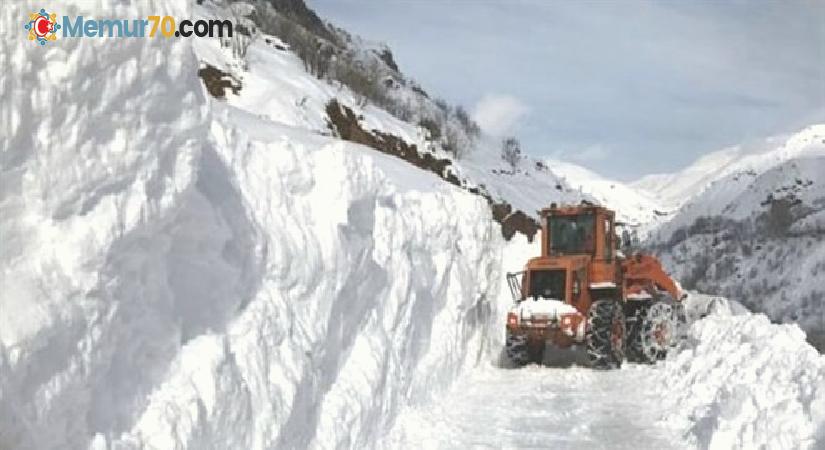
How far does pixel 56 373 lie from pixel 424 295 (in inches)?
316

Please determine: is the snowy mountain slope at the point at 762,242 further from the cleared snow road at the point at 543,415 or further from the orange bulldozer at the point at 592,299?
the cleared snow road at the point at 543,415

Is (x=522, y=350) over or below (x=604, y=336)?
below

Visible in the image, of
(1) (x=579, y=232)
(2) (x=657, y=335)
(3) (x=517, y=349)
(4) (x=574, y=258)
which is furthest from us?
(1) (x=579, y=232)

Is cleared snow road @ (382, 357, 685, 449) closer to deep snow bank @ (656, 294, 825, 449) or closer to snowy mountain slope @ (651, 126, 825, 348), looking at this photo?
deep snow bank @ (656, 294, 825, 449)

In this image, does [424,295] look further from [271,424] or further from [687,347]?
[271,424]

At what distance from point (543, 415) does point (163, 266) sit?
629cm

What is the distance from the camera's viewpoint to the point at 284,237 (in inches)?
257

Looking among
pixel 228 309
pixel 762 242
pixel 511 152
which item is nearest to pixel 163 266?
pixel 228 309

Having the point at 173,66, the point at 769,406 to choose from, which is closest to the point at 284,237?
the point at 173,66

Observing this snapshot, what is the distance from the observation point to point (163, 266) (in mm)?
4676

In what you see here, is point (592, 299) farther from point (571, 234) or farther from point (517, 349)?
point (517, 349)

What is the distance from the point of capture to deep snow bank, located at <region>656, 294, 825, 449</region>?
690 centimetres

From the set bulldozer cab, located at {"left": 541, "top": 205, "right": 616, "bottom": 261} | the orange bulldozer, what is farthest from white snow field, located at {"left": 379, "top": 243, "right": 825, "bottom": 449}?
bulldozer cab, located at {"left": 541, "top": 205, "right": 616, "bottom": 261}

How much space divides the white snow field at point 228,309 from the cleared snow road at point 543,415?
50 mm
